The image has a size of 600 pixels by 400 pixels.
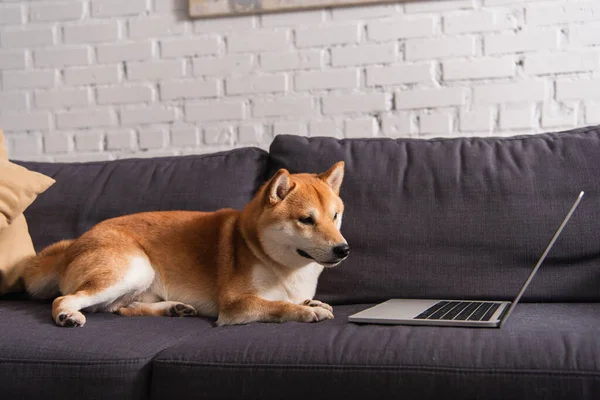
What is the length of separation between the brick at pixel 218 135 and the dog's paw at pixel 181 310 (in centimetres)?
101

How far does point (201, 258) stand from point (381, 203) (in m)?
0.59

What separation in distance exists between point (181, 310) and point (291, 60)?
4.05ft

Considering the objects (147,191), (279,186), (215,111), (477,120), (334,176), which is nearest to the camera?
(279,186)

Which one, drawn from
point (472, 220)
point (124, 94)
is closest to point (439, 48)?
point (472, 220)

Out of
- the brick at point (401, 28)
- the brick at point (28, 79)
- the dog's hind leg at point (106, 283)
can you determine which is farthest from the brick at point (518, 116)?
the brick at point (28, 79)

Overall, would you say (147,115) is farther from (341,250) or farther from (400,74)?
(341,250)

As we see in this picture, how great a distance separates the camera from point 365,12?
101 inches

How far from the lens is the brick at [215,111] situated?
8.84 feet

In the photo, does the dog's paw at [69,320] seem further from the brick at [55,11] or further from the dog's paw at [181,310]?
the brick at [55,11]

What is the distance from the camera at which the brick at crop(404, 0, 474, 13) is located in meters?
2.49

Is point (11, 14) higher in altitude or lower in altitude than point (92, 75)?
higher

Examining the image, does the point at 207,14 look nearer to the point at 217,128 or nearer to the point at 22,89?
the point at 217,128

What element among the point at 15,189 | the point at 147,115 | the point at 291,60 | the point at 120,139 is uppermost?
the point at 291,60

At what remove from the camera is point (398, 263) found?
1.95 metres
